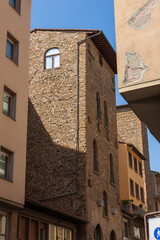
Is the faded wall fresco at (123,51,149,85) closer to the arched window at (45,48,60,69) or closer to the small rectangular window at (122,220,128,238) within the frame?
the arched window at (45,48,60,69)

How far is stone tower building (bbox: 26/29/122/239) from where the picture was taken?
24.0m

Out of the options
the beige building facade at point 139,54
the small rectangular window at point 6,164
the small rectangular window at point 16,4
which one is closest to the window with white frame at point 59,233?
the small rectangular window at point 6,164

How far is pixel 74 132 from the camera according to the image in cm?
2506

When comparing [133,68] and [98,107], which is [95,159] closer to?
[98,107]

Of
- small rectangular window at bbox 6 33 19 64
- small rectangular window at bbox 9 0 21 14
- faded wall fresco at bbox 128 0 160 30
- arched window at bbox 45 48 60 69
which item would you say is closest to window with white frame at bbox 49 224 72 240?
small rectangular window at bbox 6 33 19 64

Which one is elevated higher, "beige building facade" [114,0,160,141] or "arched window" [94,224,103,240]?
"beige building facade" [114,0,160,141]

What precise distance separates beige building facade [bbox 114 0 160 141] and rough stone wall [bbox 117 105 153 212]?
31033mm

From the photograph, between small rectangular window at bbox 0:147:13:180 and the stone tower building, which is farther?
the stone tower building

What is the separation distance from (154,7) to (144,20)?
13.5 inches

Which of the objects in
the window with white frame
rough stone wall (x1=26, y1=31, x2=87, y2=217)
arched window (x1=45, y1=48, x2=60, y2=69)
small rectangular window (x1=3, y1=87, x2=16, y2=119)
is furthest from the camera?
arched window (x1=45, y1=48, x2=60, y2=69)

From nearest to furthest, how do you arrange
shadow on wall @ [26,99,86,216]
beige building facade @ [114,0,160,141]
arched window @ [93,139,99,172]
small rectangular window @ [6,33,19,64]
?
beige building facade @ [114,0,160,141]
small rectangular window @ [6,33,19,64]
shadow on wall @ [26,99,86,216]
arched window @ [93,139,99,172]

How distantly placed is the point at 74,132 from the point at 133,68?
1634 cm

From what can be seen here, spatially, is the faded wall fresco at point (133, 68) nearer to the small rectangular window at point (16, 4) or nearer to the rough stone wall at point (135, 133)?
the small rectangular window at point (16, 4)

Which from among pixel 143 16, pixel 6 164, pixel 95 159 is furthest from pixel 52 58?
pixel 143 16
